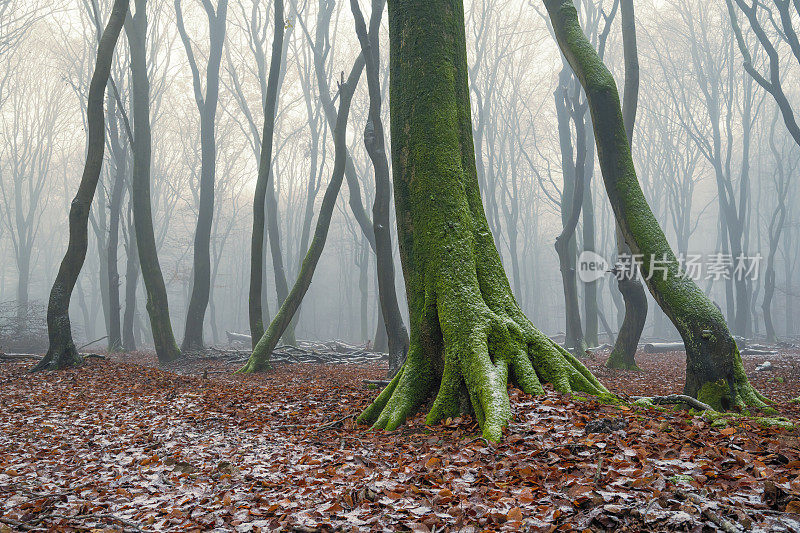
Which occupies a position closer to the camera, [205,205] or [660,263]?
[660,263]

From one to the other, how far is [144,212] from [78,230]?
10.2ft

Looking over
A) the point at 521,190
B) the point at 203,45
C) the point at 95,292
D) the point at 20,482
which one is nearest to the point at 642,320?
the point at 20,482

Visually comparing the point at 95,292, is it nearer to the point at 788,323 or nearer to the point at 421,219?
the point at 421,219

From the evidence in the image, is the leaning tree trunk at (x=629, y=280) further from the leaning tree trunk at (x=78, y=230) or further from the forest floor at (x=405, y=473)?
the leaning tree trunk at (x=78, y=230)

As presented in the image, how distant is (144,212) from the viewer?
11531 mm

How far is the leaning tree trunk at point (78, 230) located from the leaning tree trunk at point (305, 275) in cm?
302

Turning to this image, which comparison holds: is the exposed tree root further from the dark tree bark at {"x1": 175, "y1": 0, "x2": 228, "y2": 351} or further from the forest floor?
the dark tree bark at {"x1": 175, "y1": 0, "x2": 228, "y2": 351}

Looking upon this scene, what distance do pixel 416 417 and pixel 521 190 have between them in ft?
105

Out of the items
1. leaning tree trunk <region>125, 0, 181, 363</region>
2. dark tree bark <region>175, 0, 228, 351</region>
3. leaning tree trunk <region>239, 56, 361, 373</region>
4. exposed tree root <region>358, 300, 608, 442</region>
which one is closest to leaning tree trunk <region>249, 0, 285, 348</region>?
leaning tree trunk <region>239, 56, 361, 373</region>

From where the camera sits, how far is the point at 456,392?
158 inches

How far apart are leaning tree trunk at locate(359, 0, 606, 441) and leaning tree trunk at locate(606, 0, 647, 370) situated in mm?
4642

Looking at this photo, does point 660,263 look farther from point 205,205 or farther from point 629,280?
point 205,205

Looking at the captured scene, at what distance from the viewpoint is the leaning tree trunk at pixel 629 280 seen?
8445 millimetres

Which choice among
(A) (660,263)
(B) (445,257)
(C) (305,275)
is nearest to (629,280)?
(A) (660,263)
